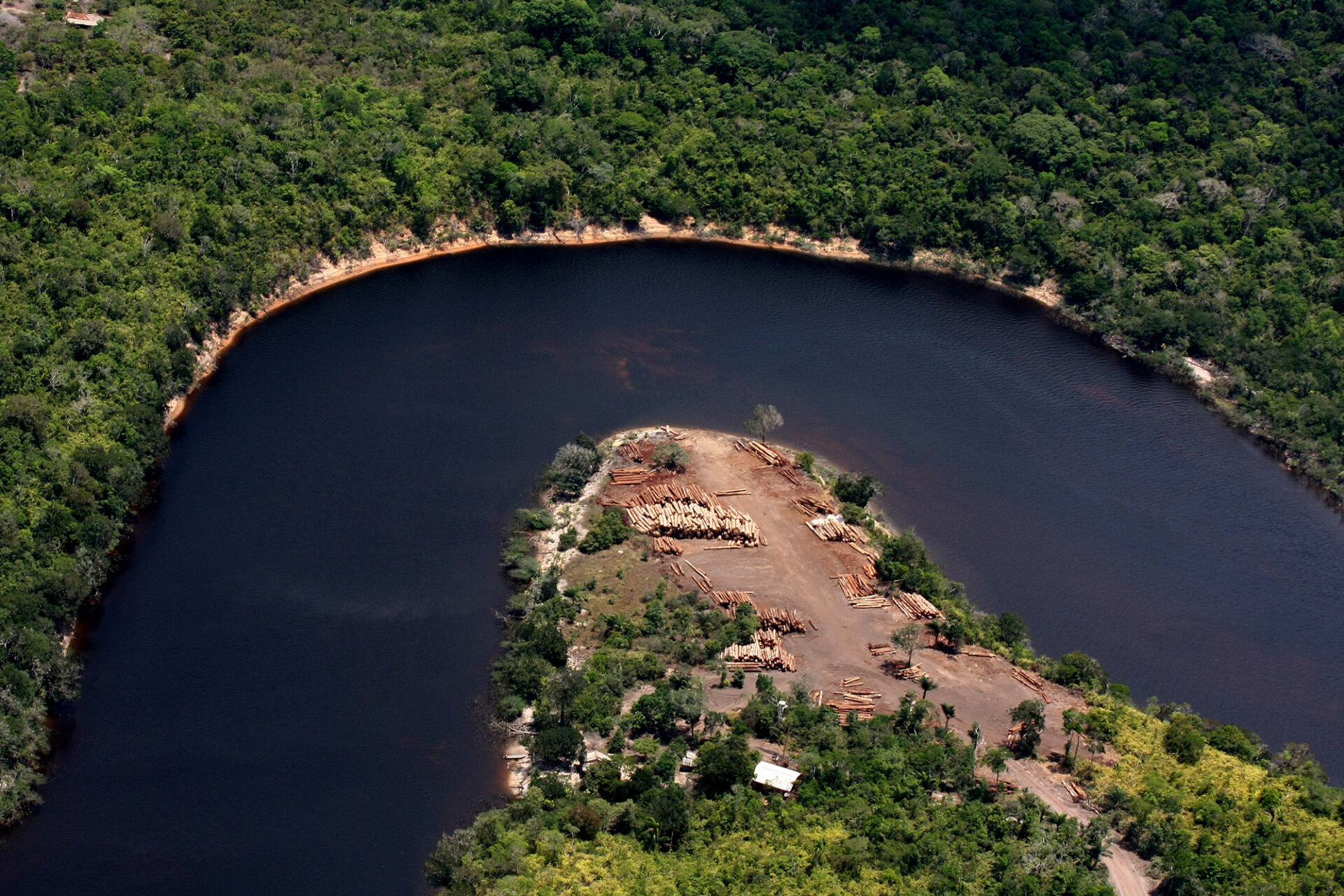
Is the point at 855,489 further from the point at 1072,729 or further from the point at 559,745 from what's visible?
the point at 559,745

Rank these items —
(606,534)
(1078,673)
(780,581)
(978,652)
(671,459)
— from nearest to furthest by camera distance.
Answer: (1078,673) < (978,652) < (780,581) < (606,534) < (671,459)

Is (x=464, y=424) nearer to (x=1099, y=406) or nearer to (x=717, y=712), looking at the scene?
(x=717, y=712)

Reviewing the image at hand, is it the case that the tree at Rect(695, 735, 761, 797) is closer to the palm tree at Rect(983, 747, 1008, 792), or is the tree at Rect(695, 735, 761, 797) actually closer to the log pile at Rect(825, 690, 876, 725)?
the log pile at Rect(825, 690, 876, 725)

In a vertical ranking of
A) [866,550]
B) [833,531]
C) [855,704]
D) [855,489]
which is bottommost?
[855,704]

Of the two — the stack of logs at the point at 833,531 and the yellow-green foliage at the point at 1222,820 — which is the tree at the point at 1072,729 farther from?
the stack of logs at the point at 833,531

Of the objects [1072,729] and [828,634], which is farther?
[828,634]

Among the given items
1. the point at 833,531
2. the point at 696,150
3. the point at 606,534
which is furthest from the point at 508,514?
the point at 696,150

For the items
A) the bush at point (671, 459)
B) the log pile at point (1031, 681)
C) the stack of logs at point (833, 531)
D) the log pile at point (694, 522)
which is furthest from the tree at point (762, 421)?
the log pile at point (1031, 681)
